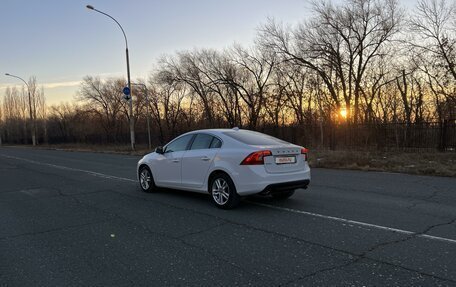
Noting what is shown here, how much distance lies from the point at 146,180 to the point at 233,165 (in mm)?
3311

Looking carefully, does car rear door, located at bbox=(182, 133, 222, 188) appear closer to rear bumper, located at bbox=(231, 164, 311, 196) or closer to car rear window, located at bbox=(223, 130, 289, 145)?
car rear window, located at bbox=(223, 130, 289, 145)

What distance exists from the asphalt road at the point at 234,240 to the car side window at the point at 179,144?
43.7 inches

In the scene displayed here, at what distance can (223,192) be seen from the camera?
722cm

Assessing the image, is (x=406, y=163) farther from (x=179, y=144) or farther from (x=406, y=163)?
(x=179, y=144)

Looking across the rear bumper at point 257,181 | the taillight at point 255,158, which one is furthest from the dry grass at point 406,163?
the taillight at point 255,158

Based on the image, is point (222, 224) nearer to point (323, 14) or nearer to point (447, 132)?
point (447, 132)

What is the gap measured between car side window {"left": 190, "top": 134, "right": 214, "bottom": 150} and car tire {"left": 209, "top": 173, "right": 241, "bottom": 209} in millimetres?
748

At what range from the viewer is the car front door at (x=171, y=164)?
831cm

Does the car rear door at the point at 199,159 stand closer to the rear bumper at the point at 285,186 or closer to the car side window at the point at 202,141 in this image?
the car side window at the point at 202,141

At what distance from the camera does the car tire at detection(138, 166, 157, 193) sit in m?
9.27

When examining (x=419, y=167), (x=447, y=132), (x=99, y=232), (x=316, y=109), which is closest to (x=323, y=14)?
(x=316, y=109)

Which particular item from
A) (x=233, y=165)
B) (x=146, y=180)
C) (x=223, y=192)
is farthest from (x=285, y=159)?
(x=146, y=180)

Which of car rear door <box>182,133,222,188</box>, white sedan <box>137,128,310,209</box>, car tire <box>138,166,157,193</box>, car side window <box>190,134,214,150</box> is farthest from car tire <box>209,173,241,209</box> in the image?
car tire <box>138,166,157,193</box>

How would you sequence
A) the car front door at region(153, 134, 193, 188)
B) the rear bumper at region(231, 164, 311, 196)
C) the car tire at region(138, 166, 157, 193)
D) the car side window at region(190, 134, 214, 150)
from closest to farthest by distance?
the rear bumper at region(231, 164, 311, 196) → the car side window at region(190, 134, 214, 150) → the car front door at region(153, 134, 193, 188) → the car tire at region(138, 166, 157, 193)
